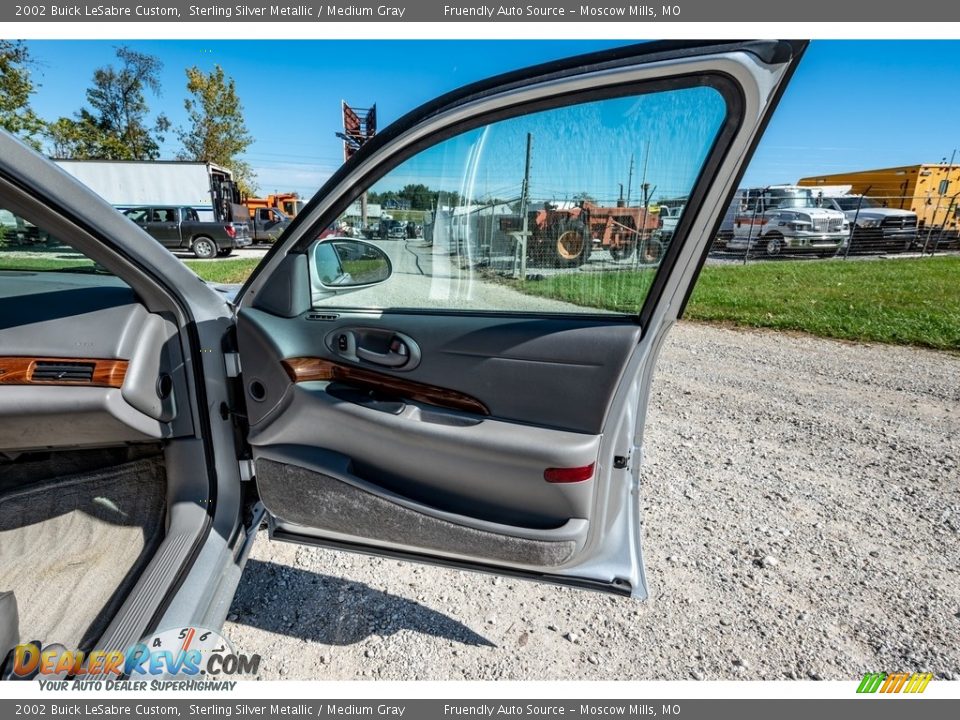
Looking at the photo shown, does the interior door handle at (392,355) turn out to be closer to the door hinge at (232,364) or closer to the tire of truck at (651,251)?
the door hinge at (232,364)

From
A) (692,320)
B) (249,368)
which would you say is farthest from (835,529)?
(692,320)

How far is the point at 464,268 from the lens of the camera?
5.83ft

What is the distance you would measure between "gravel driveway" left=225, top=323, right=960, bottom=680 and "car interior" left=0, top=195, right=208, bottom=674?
0.49 m

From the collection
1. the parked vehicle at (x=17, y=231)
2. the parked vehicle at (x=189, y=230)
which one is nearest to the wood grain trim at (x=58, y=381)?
the parked vehicle at (x=17, y=231)

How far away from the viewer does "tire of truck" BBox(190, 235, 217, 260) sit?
17.6 meters

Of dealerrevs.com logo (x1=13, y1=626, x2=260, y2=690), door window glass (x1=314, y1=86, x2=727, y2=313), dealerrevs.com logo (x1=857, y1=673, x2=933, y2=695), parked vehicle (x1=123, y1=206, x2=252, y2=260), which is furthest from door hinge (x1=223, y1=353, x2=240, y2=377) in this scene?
parked vehicle (x1=123, y1=206, x2=252, y2=260)

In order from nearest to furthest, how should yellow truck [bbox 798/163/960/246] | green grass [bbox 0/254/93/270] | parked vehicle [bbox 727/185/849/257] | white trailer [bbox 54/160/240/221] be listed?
green grass [bbox 0/254/93/270] < parked vehicle [bbox 727/185/849/257] < yellow truck [bbox 798/163/960/246] < white trailer [bbox 54/160/240/221]

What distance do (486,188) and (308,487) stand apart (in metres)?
1.21

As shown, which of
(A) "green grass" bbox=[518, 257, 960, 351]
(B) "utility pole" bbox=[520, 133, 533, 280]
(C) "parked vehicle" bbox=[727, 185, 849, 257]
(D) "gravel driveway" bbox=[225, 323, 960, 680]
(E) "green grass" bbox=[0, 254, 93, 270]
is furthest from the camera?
(C) "parked vehicle" bbox=[727, 185, 849, 257]

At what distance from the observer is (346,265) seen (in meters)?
1.87

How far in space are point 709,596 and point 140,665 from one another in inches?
84.2

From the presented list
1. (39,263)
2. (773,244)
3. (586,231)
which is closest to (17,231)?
(39,263)

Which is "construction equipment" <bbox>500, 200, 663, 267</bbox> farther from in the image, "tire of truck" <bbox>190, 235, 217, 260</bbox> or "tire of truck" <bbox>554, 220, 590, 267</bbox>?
"tire of truck" <bbox>190, 235, 217, 260</bbox>

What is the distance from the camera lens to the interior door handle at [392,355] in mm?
1790
